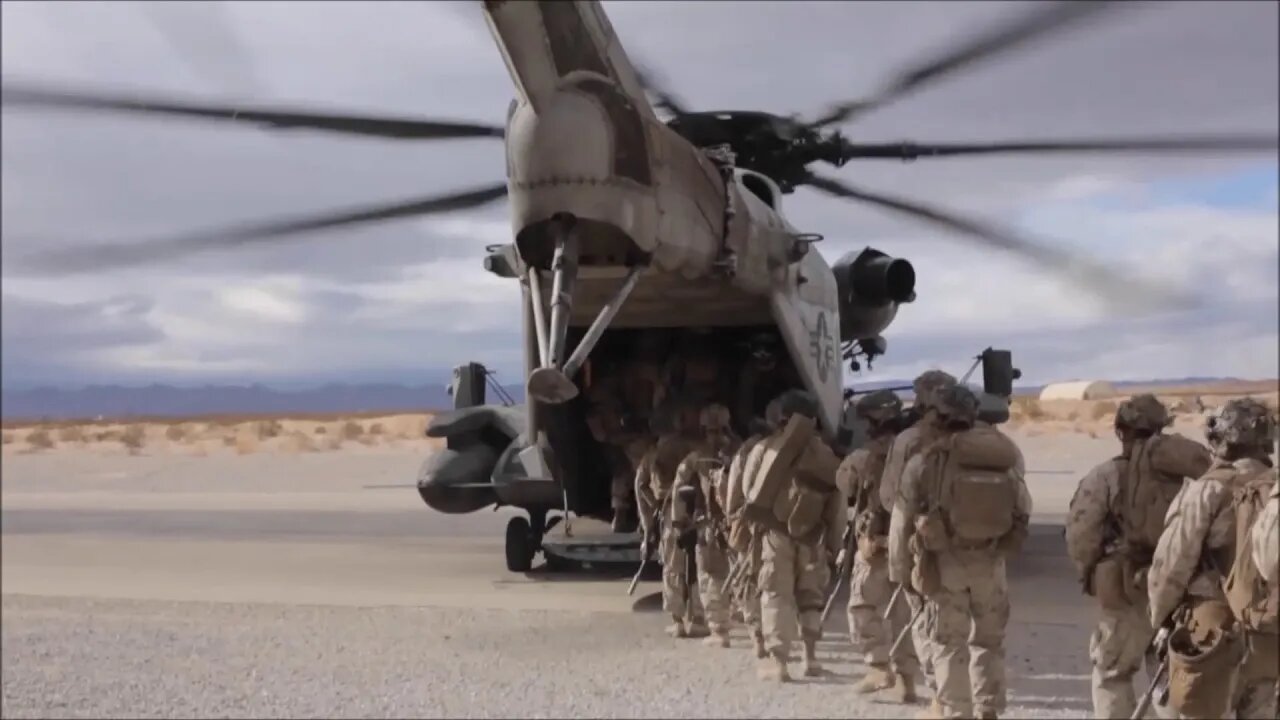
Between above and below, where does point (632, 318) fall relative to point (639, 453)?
above

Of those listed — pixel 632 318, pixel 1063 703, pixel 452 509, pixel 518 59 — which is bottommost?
pixel 1063 703

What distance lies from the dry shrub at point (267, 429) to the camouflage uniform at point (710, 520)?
26164 millimetres

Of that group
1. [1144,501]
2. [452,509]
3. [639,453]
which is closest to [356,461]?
[452,509]

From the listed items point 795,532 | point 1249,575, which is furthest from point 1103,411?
point 1249,575

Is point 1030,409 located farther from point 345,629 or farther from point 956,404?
point 956,404

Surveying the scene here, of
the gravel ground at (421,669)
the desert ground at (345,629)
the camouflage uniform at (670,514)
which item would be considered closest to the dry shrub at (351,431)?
the desert ground at (345,629)

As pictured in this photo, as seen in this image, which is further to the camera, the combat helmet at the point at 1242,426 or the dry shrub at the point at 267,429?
the dry shrub at the point at 267,429

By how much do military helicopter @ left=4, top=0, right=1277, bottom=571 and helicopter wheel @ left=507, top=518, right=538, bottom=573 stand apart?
0.02m

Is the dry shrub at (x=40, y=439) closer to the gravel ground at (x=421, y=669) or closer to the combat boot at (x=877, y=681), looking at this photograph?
the gravel ground at (x=421, y=669)

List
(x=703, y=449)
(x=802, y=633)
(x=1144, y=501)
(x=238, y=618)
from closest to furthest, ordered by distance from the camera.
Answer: (x=1144, y=501)
(x=802, y=633)
(x=703, y=449)
(x=238, y=618)

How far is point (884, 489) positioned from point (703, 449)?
252 cm

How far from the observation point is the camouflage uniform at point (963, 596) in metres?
5.28

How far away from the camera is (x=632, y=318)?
8609 mm

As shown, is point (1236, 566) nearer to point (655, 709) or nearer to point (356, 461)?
point (655, 709)
